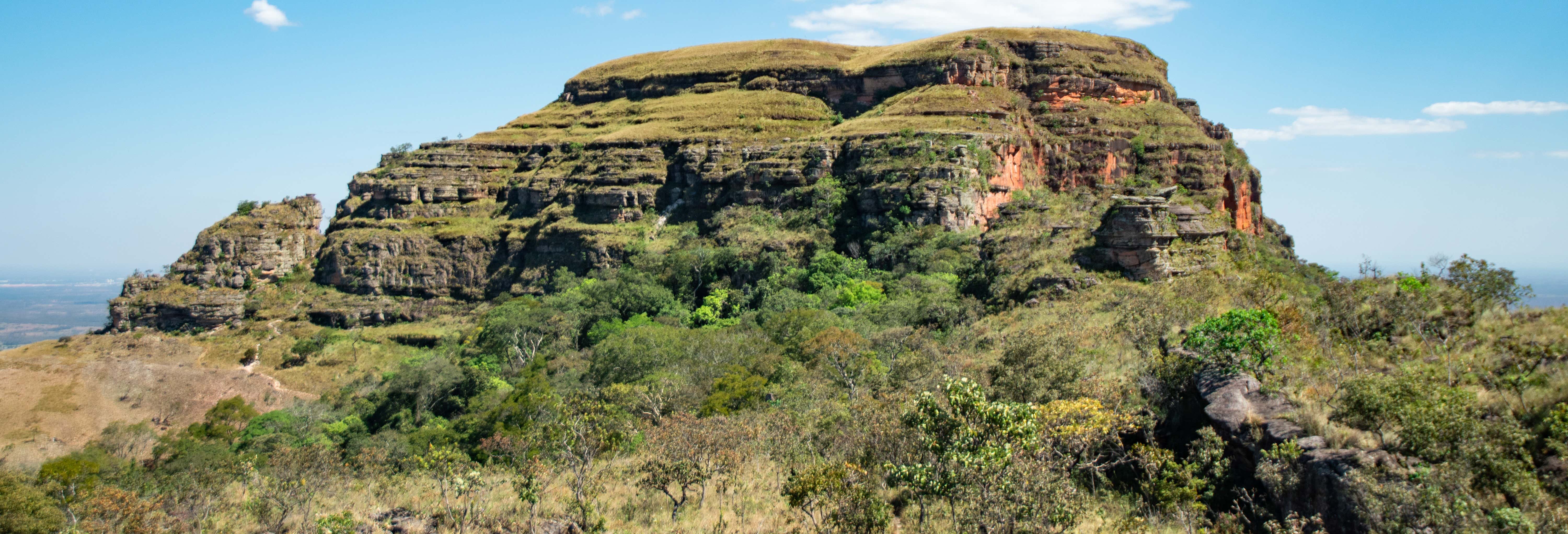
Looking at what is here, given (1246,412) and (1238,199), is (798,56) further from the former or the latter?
(1246,412)

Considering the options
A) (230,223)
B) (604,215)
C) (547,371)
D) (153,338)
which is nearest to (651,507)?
(547,371)

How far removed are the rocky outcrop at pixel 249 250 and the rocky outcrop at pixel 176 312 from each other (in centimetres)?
313

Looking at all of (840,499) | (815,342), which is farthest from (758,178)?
(840,499)

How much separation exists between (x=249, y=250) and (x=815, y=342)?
192 ft

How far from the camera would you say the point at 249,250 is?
2835 inches

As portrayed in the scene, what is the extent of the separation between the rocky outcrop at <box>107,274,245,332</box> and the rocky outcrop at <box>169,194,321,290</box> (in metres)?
3.13

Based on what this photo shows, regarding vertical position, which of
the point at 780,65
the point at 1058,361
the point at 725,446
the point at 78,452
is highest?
the point at 780,65

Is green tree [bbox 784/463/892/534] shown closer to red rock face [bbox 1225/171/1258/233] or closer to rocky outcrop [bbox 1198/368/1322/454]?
rocky outcrop [bbox 1198/368/1322/454]

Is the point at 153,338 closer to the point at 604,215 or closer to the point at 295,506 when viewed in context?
→ the point at 604,215

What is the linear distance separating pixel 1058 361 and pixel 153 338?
6520 centimetres

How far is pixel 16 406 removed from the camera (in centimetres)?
4000

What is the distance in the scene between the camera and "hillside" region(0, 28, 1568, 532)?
48.1 ft

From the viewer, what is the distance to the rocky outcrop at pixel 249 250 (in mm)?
70375

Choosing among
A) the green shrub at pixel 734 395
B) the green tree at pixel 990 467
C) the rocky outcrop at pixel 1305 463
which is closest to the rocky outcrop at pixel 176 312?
the green shrub at pixel 734 395
